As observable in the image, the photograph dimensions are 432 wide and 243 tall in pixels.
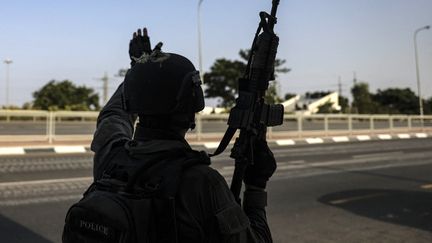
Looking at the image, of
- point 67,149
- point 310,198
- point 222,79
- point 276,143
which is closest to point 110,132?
point 310,198

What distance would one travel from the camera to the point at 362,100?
238 feet

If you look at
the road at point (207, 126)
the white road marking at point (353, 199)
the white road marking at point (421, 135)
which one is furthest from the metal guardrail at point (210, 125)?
the white road marking at point (353, 199)

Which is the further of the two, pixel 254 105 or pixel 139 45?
pixel 139 45

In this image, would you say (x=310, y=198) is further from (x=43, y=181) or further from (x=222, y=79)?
(x=222, y=79)

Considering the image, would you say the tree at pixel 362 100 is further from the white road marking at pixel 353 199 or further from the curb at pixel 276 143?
the white road marking at pixel 353 199

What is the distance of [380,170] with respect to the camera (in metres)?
11.5

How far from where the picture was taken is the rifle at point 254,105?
1691mm

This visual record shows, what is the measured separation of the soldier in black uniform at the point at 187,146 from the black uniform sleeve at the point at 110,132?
7cm

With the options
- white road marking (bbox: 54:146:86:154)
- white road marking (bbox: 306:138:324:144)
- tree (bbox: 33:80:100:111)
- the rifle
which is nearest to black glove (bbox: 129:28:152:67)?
the rifle

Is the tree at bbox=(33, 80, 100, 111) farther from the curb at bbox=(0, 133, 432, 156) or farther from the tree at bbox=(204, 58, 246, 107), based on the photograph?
the curb at bbox=(0, 133, 432, 156)

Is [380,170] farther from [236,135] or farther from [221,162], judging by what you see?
[236,135]

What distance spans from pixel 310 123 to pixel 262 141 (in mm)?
22812

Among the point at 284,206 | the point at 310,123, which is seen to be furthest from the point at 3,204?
the point at 310,123

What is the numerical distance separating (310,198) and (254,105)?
6299 mm
